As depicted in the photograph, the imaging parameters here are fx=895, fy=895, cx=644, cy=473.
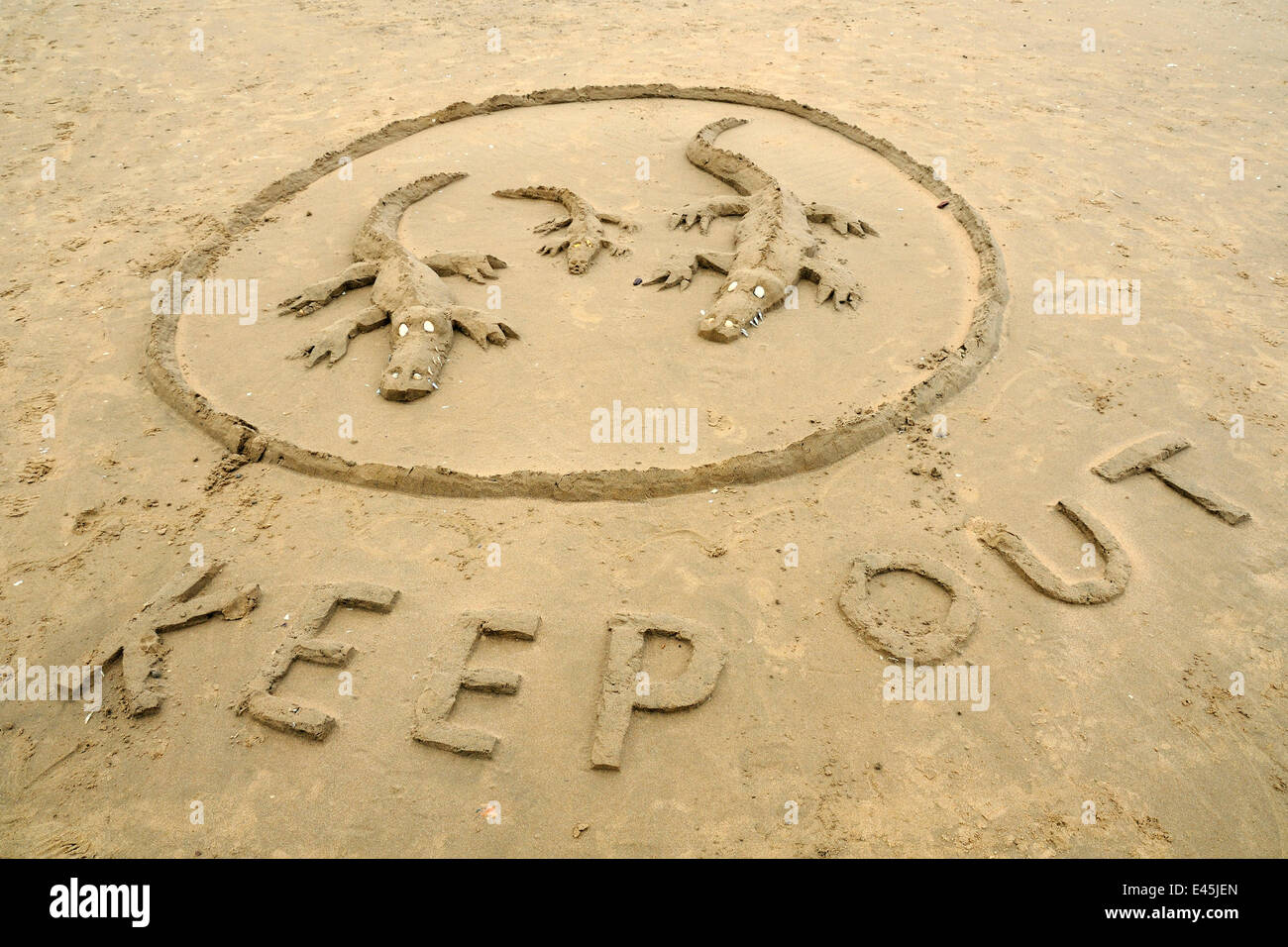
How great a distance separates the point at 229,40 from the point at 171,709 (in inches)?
528

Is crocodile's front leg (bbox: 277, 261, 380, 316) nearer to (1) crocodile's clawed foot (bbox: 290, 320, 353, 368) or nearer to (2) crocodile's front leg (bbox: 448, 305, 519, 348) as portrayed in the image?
(1) crocodile's clawed foot (bbox: 290, 320, 353, 368)

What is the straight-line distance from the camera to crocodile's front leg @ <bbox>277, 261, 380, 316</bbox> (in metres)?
8.27

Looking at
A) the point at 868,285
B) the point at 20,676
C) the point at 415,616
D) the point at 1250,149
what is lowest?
the point at 20,676

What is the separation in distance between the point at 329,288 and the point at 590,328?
A: 256 cm

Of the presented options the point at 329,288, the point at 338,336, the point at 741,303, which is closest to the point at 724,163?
the point at 741,303

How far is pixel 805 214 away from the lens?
9.55m

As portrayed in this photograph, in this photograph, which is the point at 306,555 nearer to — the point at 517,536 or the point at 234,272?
the point at 517,536

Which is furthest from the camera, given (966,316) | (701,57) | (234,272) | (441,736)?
(701,57)

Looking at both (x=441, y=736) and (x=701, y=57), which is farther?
(x=701, y=57)

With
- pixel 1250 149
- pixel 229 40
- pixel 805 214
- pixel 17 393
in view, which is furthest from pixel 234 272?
pixel 1250 149

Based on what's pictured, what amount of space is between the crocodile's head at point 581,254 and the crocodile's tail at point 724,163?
93.0 inches

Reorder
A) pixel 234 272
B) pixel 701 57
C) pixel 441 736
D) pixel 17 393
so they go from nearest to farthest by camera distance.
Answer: pixel 441 736 < pixel 17 393 < pixel 234 272 < pixel 701 57

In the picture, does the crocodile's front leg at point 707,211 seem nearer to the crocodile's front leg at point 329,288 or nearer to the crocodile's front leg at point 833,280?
the crocodile's front leg at point 833,280

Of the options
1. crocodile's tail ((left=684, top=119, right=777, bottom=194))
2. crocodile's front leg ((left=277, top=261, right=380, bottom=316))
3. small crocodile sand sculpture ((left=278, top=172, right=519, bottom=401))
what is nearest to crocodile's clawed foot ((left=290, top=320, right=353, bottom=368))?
small crocodile sand sculpture ((left=278, top=172, right=519, bottom=401))
